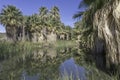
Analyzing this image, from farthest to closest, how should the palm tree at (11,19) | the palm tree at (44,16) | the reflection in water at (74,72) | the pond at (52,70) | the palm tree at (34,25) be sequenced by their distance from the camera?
the palm tree at (44,16)
the palm tree at (34,25)
the palm tree at (11,19)
the pond at (52,70)
the reflection in water at (74,72)

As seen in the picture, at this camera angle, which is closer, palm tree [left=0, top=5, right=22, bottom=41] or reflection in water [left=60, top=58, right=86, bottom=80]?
reflection in water [left=60, top=58, right=86, bottom=80]

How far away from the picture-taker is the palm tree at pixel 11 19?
64875mm

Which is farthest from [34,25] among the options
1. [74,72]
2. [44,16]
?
[74,72]

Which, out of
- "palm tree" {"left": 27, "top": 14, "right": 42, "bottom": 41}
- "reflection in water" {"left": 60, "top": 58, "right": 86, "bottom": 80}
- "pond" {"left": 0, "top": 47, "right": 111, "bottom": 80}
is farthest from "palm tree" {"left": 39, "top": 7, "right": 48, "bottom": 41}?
"reflection in water" {"left": 60, "top": 58, "right": 86, "bottom": 80}

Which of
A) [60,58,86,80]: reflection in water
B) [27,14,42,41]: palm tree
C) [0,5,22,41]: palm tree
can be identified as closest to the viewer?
[60,58,86,80]: reflection in water

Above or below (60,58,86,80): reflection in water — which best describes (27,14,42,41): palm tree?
above

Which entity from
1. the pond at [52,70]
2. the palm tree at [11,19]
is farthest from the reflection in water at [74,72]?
the palm tree at [11,19]

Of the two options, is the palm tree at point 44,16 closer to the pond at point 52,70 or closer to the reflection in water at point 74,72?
the pond at point 52,70

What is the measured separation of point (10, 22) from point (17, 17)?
274 centimetres

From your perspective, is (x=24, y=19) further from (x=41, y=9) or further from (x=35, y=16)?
(x=41, y=9)

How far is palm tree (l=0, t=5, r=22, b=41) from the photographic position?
64.9m

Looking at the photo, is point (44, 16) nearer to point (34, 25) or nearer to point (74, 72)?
point (34, 25)

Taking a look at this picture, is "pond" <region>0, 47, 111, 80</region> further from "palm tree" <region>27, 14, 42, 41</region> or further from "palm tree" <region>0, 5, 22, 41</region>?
"palm tree" <region>27, 14, 42, 41</region>

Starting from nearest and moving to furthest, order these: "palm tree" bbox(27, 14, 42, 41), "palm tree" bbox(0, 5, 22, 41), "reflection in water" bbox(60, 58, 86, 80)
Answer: "reflection in water" bbox(60, 58, 86, 80), "palm tree" bbox(0, 5, 22, 41), "palm tree" bbox(27, 14, 42, 41)
